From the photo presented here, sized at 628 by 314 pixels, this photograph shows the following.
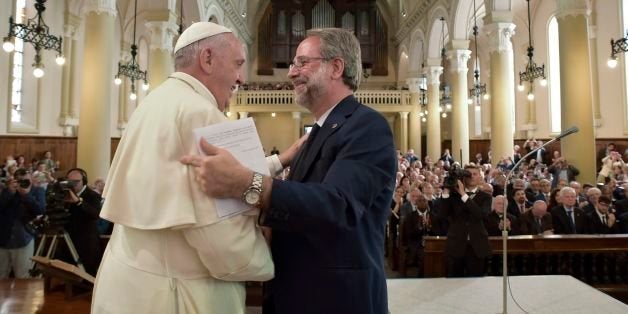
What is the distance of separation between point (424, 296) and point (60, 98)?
15.6 m

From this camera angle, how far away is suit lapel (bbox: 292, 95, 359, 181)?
4.73 feet

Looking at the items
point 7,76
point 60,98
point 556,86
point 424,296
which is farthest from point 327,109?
point 556,86

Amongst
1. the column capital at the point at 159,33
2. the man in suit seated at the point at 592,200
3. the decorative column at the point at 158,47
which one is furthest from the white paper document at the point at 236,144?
the column capital at the point at 159,33

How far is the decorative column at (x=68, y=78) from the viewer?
15383mm

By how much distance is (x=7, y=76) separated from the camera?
42.0ft

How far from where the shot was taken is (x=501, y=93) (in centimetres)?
1181

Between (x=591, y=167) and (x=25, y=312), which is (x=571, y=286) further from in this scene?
(x=591, y=167)

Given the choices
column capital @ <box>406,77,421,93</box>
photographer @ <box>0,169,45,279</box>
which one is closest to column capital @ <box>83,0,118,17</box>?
photographer @ <box>0,169,45,279</box>

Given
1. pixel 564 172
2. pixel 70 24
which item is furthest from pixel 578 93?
pixel 70 24

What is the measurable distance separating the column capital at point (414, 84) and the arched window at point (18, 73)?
53.4ft

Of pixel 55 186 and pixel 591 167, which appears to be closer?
pixel 55 186

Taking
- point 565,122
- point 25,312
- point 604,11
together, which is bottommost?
A: point 25,312

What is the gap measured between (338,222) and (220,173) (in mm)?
341

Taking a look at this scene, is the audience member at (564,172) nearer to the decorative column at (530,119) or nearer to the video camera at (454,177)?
the video camera at (454,177)
